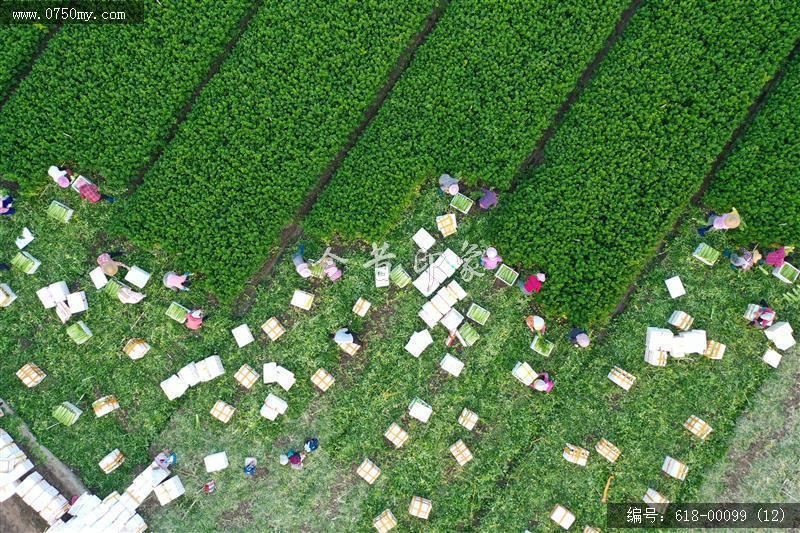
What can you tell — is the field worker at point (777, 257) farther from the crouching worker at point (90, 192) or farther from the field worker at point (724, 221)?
the crouching worker at point (90, 192)

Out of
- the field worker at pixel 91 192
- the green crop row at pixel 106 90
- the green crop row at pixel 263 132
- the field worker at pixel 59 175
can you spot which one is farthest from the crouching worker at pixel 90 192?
the green crop row at pixel 263 132

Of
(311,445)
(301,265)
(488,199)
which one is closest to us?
(311,445)

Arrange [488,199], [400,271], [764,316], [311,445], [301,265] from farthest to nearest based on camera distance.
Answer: [400,271], [488,199], [301,265], [311,445], [764,316]

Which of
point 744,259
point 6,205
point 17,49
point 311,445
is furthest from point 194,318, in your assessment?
point 744,259

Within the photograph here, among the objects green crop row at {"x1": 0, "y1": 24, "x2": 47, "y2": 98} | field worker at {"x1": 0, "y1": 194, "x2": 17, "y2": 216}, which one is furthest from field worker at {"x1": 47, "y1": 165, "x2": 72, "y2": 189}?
green crop row at {"x1": 0, "y1": 24, "x2": 47, "y2": 98}

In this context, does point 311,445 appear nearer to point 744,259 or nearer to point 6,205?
point 6,205

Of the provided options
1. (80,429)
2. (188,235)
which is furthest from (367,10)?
(80,429)
